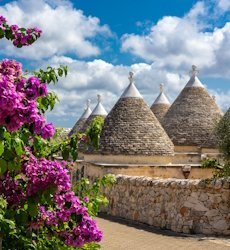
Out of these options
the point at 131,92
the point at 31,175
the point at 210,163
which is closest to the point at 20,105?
the point at 31,175

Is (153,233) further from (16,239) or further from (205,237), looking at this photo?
(16,239)

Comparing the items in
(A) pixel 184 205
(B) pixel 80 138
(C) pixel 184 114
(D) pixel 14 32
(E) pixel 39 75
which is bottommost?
(A) pixel 184 205

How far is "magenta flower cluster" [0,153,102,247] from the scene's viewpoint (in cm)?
344

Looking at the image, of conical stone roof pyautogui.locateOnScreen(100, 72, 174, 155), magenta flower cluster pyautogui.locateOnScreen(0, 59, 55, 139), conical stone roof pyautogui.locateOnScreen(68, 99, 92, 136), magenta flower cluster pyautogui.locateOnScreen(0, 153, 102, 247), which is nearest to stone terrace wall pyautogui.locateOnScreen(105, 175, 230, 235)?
conical stone roof pyautogui.locateOnScreen(100, 72, 174, 155)

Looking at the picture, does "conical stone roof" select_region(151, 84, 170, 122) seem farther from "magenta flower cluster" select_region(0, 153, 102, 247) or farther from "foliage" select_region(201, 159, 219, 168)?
"magenta flower cluster" select_region(0, 153, 102, 247)

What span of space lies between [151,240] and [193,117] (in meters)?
14.0

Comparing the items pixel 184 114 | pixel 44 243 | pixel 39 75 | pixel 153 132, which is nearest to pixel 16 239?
pixel 44 243

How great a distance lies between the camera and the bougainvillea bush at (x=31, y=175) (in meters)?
2.87

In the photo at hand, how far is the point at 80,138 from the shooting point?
401 centimetres

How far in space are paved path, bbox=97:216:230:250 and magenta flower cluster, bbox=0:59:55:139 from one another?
21.1 ft

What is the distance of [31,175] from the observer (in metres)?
3.54

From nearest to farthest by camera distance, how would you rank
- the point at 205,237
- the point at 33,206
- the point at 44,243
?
the point at 33,206 → the point at 44,243 → the point at 205,237

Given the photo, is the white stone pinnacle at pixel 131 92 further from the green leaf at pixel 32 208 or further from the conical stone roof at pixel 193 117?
the green leaf at pixel 32 208

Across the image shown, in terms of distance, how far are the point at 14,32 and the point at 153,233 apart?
796cm
